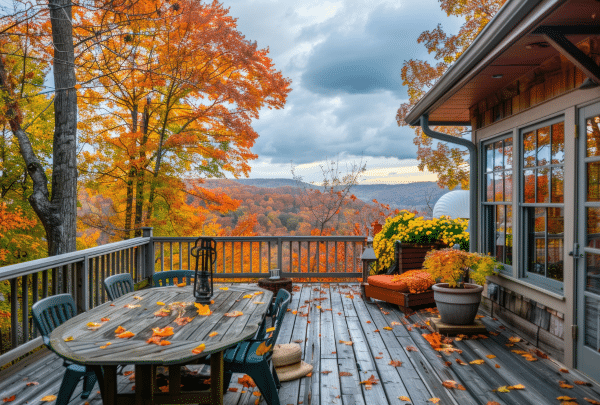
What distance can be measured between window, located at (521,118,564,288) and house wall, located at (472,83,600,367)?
0.25 ft

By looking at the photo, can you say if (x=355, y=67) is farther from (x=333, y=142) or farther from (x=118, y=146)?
(x=118, y=146)

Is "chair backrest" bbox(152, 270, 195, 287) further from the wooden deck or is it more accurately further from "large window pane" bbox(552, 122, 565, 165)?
"large window pane" bbox(552, 122, 565, 165)

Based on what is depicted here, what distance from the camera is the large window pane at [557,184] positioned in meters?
3.16

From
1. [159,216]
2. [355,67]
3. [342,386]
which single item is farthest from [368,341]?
[355,67]

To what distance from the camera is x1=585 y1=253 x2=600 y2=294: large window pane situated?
2.71 metres

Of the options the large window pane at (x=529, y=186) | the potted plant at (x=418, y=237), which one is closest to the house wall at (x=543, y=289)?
the large window pane at (x=529, y=186)

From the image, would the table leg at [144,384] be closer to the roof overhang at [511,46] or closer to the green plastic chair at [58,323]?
the green plastic chair at [58,323]

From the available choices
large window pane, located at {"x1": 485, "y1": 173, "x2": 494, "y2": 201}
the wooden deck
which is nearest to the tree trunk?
the wooden deck

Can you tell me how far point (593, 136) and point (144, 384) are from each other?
326 centimetres

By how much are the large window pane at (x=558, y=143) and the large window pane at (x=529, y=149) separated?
332mm

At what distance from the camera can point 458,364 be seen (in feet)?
10.3

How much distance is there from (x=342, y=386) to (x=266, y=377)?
2.51ft

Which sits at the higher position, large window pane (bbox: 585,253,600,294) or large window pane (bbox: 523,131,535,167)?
large window pane (bbox: 523,131,535,167)

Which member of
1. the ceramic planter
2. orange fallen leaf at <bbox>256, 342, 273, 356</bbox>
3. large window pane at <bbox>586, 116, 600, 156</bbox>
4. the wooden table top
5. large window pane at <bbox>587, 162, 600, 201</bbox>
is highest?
large window pane at <bbox>586, 116, 600, 156</bbox>
